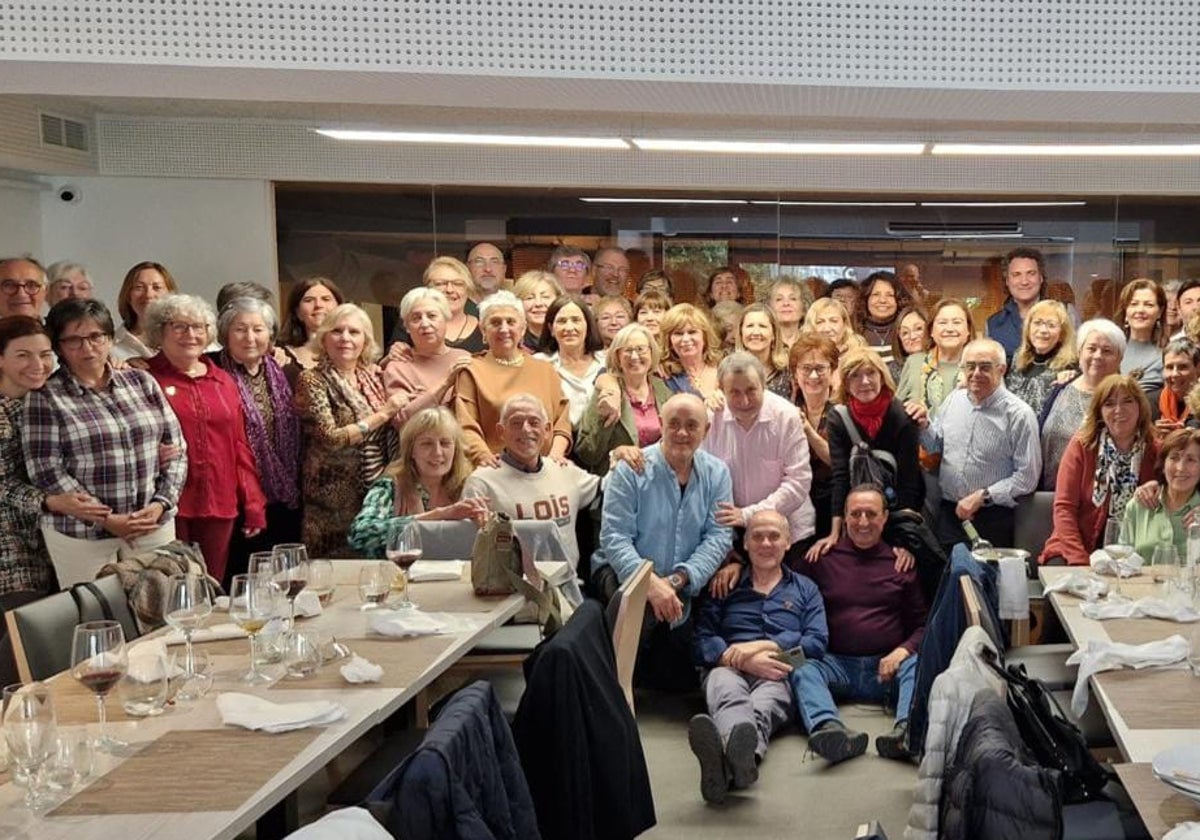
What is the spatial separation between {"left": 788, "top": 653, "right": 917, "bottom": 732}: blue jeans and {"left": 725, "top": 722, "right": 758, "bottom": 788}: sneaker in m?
0.42

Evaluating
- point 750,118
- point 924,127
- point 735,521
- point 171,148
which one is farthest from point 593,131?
point 735,521

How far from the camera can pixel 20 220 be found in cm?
755

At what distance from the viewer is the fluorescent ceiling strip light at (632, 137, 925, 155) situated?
743cm

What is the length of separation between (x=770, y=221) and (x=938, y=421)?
2991 millimetres

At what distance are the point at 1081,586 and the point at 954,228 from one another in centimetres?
475

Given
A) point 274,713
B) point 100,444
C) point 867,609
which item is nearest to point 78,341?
point 100,444

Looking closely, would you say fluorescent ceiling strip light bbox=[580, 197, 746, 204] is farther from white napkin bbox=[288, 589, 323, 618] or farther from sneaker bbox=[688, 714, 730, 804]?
white napkin bbox=[288, 589, 323, 618]

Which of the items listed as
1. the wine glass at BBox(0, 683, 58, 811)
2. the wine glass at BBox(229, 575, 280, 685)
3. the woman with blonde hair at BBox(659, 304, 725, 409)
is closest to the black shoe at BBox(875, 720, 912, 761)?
the woman with blonde hair at BBox(659, 304, 725, 409)

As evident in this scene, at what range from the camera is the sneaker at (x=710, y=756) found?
389 cm

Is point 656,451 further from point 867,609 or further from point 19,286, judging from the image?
point 19,286

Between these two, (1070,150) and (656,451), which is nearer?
(656,451)

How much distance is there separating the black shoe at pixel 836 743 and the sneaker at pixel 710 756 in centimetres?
42

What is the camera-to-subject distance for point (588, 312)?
5.71 m

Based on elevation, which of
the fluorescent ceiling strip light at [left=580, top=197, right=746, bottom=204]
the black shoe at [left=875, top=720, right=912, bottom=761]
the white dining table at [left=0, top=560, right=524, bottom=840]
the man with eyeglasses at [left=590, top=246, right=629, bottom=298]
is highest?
the fluorescent ceiling strip light at [left=580, top=197, right=746, bottom=204]
